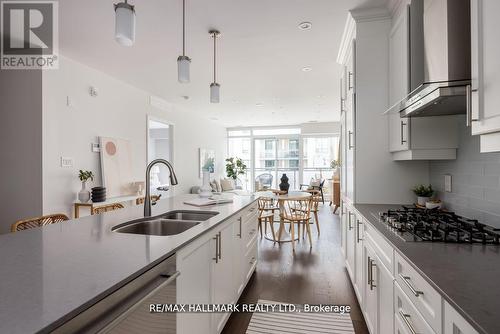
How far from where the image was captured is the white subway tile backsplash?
1.50 metres

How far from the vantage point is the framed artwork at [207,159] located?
765 cm

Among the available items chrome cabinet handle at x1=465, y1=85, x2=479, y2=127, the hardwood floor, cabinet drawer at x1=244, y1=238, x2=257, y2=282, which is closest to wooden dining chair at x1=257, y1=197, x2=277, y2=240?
the hardwood floor

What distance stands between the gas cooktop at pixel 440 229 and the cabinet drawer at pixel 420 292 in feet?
0.67

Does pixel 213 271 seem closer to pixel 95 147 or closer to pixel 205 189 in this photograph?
pixel 205 189

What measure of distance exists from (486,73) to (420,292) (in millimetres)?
891

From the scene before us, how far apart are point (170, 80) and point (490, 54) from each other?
4199mm

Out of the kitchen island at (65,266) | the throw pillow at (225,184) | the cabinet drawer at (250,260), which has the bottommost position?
the cabinet drawer at (250,260)

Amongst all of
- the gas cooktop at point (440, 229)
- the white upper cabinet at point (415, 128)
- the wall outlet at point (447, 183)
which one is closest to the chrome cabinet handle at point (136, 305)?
the gas cooktop at point (440, 229)

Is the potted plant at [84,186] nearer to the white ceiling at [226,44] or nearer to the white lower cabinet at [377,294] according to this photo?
the white ceiling at [226,44]

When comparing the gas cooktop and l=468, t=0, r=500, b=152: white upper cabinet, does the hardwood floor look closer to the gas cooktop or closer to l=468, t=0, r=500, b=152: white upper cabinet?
the gas cooktop

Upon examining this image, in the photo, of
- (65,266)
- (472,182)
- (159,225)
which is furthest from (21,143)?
(472,182)

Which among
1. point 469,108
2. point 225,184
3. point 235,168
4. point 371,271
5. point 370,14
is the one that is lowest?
point 371,271

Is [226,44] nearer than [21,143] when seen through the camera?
Yes

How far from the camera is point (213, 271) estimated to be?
1.62m
